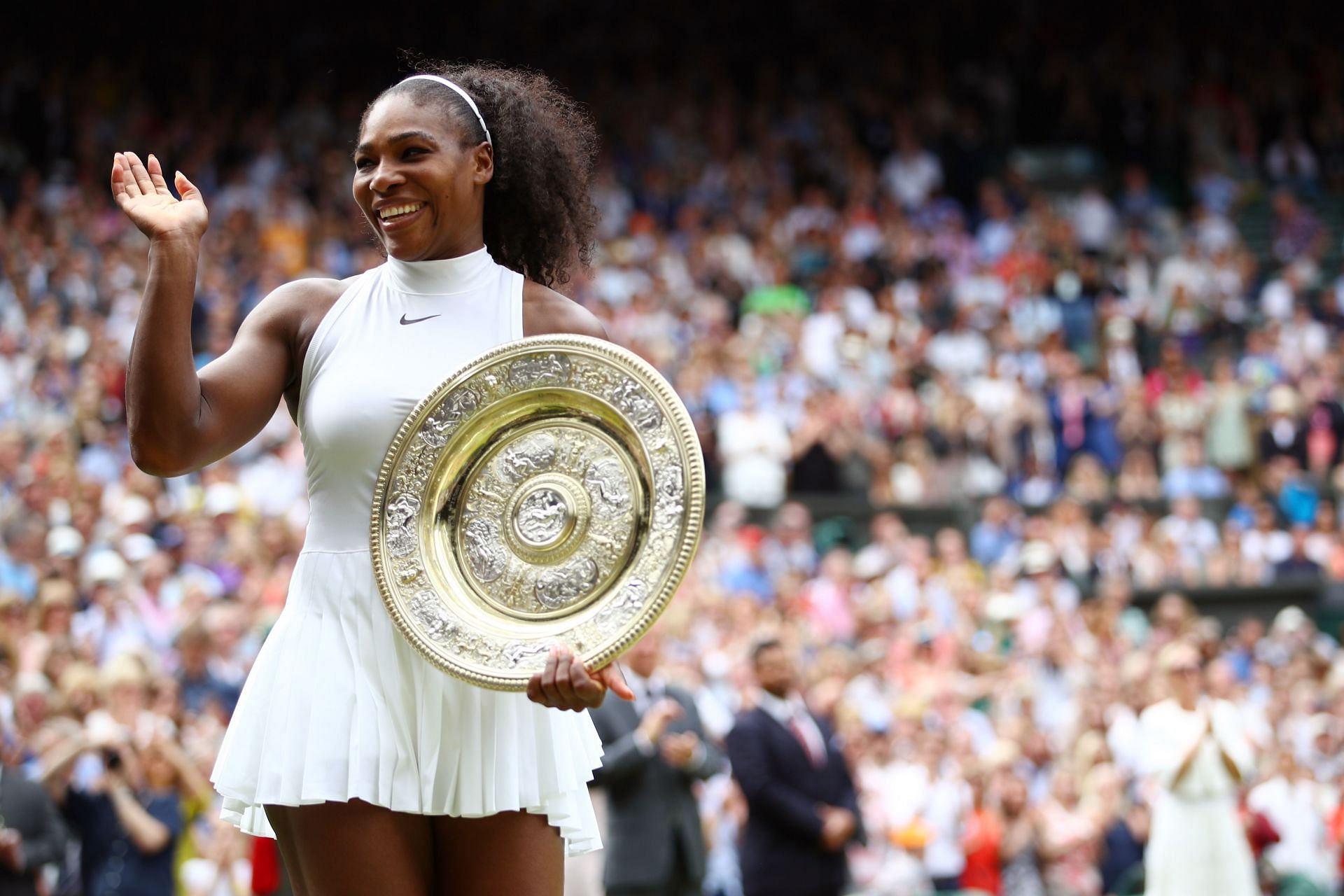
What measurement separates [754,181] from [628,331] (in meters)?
4.16

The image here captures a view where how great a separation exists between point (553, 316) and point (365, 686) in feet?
1.98

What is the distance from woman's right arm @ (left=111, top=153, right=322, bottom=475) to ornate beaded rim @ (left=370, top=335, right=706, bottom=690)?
23cm

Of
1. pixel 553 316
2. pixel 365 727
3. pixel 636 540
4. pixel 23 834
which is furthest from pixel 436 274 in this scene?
pixel 23 834

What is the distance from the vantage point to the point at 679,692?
23.5 feet

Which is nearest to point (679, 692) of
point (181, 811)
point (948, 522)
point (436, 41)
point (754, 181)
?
point (181, 811)

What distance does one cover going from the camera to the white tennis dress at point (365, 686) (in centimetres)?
253

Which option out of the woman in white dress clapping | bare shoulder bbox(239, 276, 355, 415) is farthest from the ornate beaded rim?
the woman in white dress clapping

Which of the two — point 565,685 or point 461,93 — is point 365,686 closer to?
point 565,685

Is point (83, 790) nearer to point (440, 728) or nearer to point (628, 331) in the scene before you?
point (440, 728)

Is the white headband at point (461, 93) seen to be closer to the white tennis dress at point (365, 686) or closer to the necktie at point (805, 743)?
the white tennis dress at point (365, 686)

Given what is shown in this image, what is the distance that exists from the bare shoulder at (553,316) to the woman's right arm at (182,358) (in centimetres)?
31

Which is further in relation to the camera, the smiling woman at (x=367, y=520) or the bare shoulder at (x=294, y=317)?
the bare shoulder at (x=294, y=317)

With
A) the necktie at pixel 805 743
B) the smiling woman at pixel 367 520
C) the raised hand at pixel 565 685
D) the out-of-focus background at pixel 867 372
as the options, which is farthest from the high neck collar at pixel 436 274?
the necktie at pixel 805 743

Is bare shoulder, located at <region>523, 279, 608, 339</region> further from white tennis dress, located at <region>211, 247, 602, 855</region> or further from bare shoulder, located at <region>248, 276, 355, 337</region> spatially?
bare shoulder, located at <region>248, 276, 355, 337</region>
